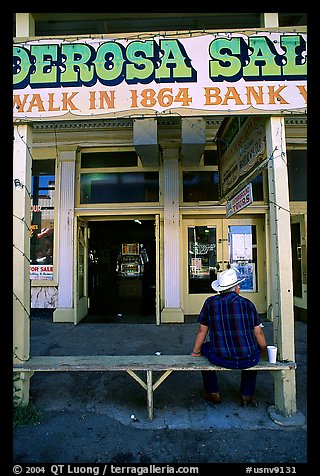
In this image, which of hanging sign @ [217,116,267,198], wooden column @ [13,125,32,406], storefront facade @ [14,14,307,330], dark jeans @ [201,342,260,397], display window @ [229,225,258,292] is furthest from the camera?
display window @ [229,225,258,292]

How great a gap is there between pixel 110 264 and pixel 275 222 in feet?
27.8

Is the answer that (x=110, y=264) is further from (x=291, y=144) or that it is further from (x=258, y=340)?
(x=258, y=340)

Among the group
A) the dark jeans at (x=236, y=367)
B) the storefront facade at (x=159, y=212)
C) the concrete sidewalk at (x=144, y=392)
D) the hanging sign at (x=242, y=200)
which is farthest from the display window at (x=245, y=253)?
the dark jeans at (x=236, y=367)

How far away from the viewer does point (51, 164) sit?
312 inches

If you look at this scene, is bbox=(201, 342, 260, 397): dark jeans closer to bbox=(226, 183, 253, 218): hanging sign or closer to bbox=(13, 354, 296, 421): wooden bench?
bbox=(13, 354, 296, 421): wooden bench

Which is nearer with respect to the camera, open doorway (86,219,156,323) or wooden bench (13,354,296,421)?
wooden bench (13,354,296,421)

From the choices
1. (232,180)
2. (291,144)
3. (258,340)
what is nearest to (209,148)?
(291,144)

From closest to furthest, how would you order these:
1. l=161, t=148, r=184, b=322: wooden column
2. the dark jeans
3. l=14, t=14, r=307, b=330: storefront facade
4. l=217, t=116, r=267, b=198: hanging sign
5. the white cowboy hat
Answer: the dark jeans < the white cowboy hat < l=217, t=116, r=267, b=198: hanging sign < l=161, t=148, r=184, b=322: wooden column < l=14, t=14, r=307, b=330: storefront facade

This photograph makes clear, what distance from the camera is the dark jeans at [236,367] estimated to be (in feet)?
10.7

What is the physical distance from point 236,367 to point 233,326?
0.42 meters

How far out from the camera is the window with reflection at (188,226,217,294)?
775 cm

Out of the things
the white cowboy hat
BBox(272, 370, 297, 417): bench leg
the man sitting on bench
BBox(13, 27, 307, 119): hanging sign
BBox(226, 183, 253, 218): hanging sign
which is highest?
BBox(13, 27, 307, 119): hanging sign

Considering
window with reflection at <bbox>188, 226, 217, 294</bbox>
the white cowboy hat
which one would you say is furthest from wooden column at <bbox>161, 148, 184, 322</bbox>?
the white cowboy hat

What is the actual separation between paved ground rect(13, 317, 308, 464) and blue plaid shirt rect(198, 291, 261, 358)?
73cm
